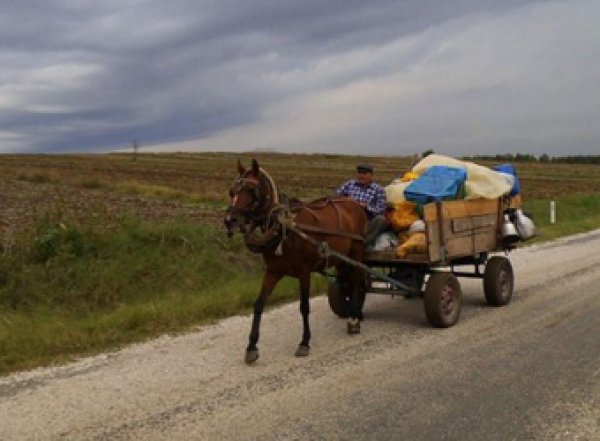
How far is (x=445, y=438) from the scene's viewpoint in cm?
508

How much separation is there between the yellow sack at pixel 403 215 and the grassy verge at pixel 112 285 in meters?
2.50

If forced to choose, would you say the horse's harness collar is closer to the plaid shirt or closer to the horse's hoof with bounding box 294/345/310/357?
the horse's hoof with bounding box 294/345/310/357

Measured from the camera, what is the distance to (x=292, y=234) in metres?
7.43

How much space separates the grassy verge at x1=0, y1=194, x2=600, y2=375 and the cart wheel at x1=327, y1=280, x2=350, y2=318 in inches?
55.4

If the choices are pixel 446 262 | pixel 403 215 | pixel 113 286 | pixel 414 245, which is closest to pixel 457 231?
pixel 446 262

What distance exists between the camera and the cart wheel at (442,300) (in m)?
8.50

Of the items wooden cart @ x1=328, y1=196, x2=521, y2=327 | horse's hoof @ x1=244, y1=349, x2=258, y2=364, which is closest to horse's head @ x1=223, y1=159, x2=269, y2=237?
horse's hoof @ x1=244, y1=349, x2=258, y2=364

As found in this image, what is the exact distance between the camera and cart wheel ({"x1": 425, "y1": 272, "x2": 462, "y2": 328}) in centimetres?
850

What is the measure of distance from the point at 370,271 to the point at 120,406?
3.74 meters

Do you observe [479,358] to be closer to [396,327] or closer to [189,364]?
[396,327]

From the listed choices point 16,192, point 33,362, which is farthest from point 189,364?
point 16,192

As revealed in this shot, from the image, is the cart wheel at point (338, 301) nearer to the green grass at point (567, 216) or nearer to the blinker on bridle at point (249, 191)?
the blinker on bridle at point (249, 191)

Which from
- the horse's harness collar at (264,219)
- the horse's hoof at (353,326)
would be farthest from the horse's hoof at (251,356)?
the horse's hoof at (353,326)

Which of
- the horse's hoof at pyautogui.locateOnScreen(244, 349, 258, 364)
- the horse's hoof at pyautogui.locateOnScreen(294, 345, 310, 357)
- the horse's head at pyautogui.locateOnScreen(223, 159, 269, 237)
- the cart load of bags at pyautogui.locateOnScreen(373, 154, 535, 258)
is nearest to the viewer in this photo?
the horse's head at pyautogui.locateOnScreen(223, 159, 269, 237)
